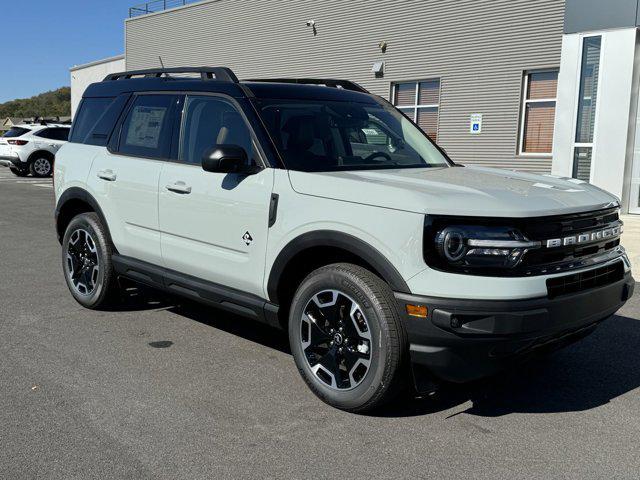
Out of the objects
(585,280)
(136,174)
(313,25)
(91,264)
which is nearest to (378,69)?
(313,25)

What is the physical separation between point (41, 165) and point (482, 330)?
22.3 metres

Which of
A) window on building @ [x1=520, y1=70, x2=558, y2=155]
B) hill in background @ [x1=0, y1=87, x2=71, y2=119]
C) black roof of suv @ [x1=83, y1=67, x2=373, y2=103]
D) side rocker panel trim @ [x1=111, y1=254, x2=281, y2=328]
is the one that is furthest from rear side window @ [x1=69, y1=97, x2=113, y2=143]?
hill in background @ [x1=0, y1=87, x2=71, y2=119]

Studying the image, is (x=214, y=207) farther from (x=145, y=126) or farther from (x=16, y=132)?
(x=16, y=132)

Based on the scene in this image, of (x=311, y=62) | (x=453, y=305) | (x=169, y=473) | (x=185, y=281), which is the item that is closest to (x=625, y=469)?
(x=453, y=305)

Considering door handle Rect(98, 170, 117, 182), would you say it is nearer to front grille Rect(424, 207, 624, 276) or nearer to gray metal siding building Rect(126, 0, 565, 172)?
front grille Rect(424, 207, 624, 276)

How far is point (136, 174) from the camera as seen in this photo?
5012 millimetres

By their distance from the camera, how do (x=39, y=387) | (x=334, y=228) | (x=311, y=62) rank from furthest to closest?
1. (x=311, y=62)
2. (x=39, y=387)
3. (x=334, y=228)

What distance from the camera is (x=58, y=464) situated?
3.06 m

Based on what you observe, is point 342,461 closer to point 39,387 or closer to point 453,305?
point 453,305

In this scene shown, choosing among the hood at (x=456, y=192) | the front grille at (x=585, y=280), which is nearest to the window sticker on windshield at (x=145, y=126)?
the hood at (x=456, y=192)

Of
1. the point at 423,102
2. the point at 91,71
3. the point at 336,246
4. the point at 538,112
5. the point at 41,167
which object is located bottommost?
the point at 41,167

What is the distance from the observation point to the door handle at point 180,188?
14.9 ft

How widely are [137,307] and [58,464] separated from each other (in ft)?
9.48

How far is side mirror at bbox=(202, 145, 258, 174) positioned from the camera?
4.02 m
